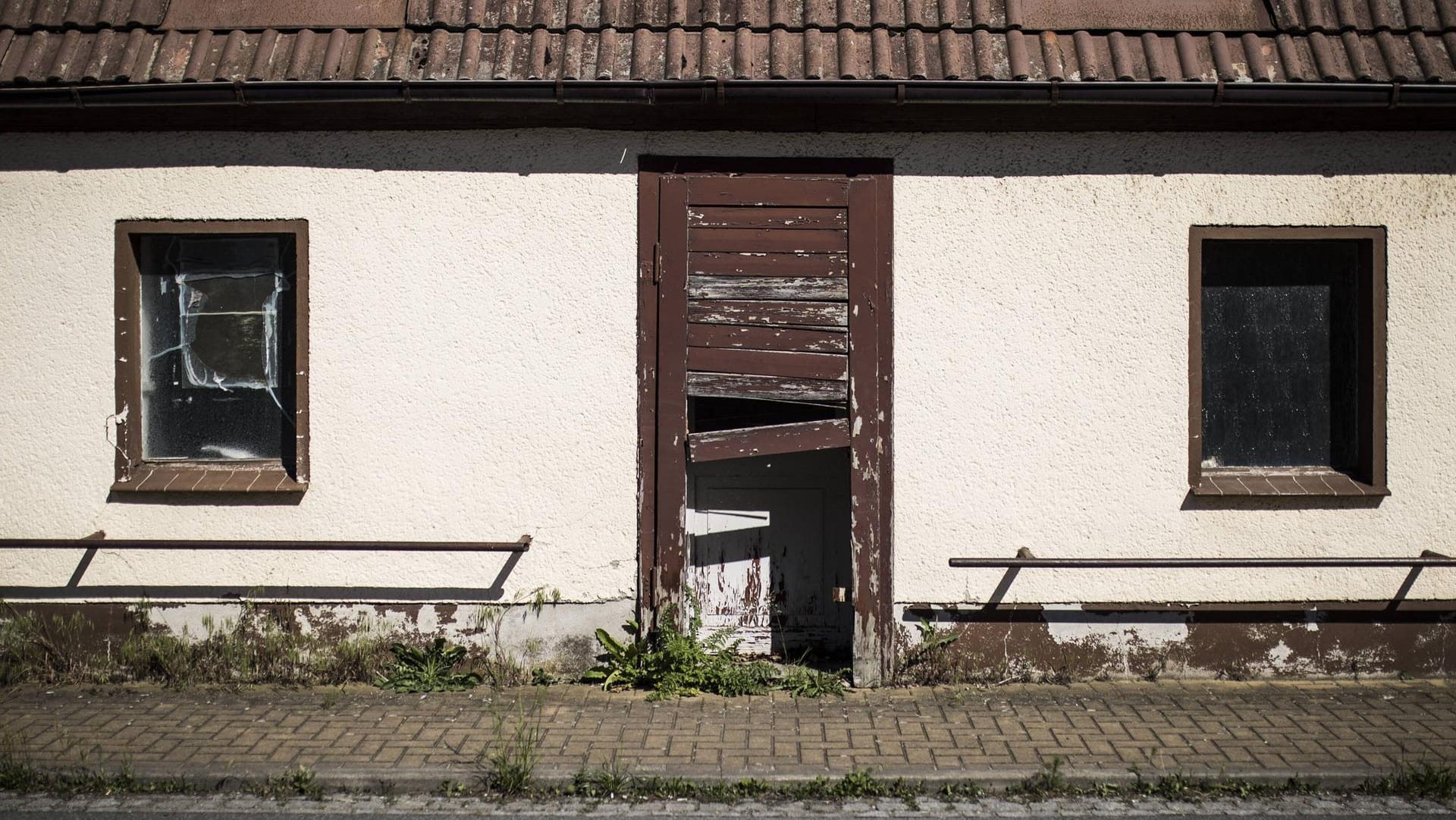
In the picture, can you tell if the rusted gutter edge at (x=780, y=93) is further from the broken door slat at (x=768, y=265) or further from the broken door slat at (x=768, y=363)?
the broken door slat at (x=768, y=363)

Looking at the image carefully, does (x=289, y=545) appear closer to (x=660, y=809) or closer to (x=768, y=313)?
(x=660, y=809)

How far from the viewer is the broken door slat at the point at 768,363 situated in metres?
6.39

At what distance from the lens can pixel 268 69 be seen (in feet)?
20.6

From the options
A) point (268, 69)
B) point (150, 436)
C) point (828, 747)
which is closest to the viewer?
point (828, 747)

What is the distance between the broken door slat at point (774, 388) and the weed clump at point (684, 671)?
48.5 inches

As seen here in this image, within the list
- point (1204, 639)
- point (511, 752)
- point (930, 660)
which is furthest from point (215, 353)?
point (1204, 639)

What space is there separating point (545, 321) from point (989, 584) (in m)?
3.01

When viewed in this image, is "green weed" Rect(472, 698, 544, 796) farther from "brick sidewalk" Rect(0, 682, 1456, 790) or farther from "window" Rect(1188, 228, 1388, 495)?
"window" Rect(1188, 228, 1388, 495)

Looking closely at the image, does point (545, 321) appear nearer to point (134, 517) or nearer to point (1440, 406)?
point (134, 517)

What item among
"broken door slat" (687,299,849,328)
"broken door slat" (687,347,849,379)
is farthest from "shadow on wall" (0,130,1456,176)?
"broken door slat" (687,347,849,379)

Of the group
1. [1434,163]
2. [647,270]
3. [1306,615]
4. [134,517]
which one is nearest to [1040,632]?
[1306,615]

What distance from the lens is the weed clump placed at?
6.22 meters

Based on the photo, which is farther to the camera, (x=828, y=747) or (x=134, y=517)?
(x=134, y=517)

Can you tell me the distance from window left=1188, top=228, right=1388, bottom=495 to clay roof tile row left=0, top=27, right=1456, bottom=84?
1046mm
